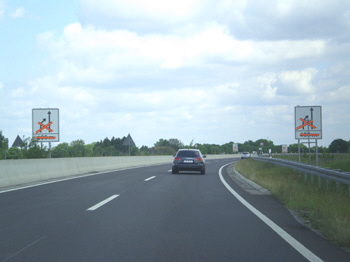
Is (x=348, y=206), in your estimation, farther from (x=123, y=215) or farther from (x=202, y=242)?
(x=123, y=215)

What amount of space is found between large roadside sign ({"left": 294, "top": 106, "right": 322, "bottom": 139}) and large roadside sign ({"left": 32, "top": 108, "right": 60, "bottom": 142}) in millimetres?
13572

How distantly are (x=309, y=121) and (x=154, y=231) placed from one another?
49.8 feet

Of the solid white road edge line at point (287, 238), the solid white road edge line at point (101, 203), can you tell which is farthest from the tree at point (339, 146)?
the solid white road edge line at point (287, 238)

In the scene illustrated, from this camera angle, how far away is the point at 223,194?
13.4 meters

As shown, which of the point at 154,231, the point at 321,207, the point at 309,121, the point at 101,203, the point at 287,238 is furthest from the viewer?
the point at 309,121

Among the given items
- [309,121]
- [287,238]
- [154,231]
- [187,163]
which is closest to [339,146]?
[187,163]

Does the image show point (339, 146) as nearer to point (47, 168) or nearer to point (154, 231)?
point (47, 168)

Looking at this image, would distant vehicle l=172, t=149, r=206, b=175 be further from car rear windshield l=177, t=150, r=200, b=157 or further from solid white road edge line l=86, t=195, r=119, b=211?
solid white road edge line l=86, t=195, r=119, b=211

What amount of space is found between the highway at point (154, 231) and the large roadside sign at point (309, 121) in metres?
9.57

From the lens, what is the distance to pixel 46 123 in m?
25.7

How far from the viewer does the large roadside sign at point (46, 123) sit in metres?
25.7

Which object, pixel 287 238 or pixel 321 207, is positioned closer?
pixel 287 238

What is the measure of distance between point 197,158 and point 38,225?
16.9 m

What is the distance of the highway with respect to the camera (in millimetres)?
5789
